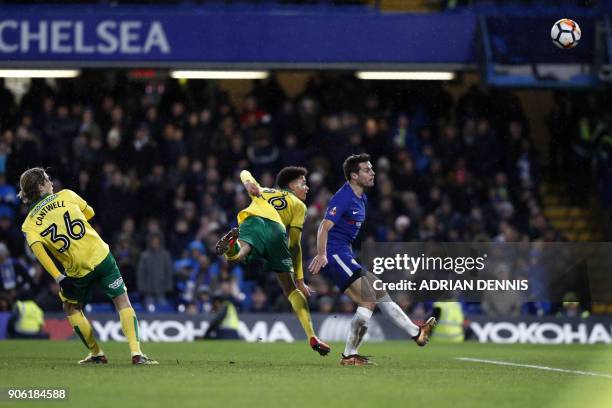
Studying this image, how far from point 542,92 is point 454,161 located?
4418 mm

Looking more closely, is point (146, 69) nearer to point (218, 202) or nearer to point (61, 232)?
point (218, 202)

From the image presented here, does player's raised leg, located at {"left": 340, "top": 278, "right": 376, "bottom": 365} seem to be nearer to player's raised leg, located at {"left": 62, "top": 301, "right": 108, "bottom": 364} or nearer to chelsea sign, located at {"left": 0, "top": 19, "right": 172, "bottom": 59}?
player's raised leg, located at {"left": 62, "top": 301, "right": 108, "bottom": 364}

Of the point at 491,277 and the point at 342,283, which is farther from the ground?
the point at 491,277

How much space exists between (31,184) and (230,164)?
1074 cm

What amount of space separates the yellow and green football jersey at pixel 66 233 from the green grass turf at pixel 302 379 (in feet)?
3.26

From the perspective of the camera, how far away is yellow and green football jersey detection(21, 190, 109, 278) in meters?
11.9

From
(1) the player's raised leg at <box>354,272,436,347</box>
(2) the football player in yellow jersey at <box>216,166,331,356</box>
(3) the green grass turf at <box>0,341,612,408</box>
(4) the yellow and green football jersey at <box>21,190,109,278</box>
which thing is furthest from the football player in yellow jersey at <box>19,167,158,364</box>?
(1) the player's raised leg at <box>354,272,436,347</box>

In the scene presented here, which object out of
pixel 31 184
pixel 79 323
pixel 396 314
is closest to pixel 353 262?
pixel 396 314

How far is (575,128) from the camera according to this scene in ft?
79.5

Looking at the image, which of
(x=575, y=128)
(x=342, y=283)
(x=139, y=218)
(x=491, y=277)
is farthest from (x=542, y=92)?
(x=342, y=283)

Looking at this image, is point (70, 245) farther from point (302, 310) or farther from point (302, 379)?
point (302, 379)

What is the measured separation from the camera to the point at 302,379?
10961 mm

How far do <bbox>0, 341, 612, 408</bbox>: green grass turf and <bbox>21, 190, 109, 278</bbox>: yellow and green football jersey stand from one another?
0.99m

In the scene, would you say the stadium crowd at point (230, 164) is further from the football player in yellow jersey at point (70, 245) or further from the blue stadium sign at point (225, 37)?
the football player in yellow jersey at point (70, 245)
